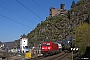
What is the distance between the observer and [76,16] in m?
186

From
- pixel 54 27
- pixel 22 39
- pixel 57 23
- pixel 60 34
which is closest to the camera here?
pixel 22 39

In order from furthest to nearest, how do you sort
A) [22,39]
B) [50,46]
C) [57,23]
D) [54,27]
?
1. [57,23]
2. [54,27]
3. [22,39]
4. [50,46]

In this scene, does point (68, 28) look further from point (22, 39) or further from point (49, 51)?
point (49, 51)

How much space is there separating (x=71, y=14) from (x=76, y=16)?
12.1 meters

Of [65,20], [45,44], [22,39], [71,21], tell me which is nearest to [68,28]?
[71,21]

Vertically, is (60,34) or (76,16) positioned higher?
(76,16)

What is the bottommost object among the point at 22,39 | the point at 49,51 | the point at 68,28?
the point at 49,51

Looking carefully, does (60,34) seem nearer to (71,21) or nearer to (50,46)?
(71,21)

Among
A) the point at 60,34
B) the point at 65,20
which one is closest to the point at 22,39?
the point at 60,34

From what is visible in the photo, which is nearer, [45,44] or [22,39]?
[45,44]

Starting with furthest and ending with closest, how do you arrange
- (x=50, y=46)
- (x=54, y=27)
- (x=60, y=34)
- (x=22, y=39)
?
(x=54, y=27) < (x=60, y=34) < (x=22, y=39) < (x=50, y=46)

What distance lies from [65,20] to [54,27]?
2099cm

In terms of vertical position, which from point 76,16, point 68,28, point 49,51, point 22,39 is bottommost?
point 49,51

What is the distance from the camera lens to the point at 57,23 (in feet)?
639
